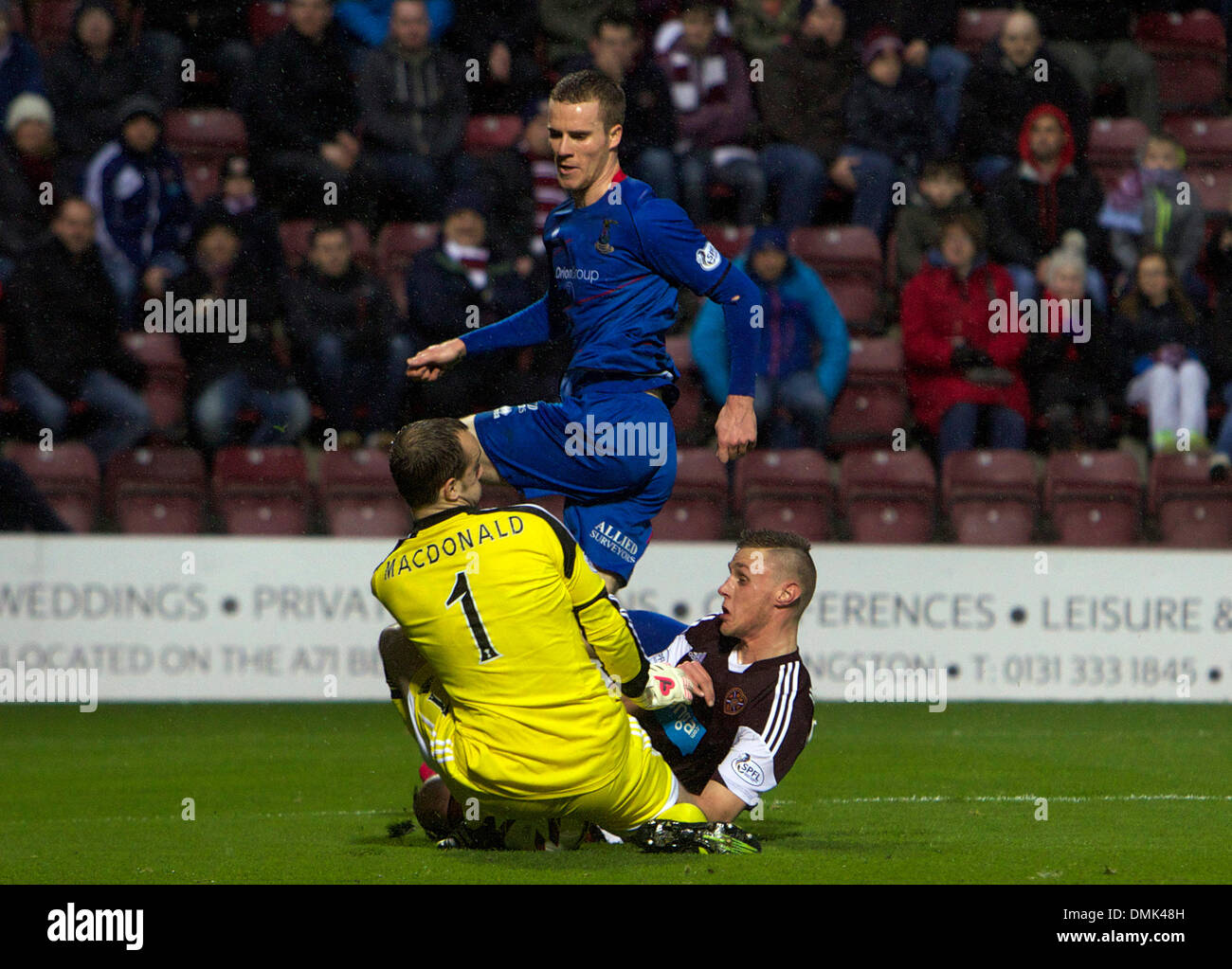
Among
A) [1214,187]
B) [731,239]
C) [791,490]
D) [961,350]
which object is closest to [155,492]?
[791,490]

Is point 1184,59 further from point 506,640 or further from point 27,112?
point 506,640

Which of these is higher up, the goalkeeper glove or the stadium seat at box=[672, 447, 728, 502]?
the stadium seat at box=[672, 447, 728, 502]

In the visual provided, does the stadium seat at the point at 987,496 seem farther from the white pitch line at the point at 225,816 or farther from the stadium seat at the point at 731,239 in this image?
the white pitch line at the point at 225,816

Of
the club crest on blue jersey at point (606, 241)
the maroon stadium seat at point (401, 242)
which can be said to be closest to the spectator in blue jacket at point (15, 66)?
the maroon stadium seat at point (401, 242)

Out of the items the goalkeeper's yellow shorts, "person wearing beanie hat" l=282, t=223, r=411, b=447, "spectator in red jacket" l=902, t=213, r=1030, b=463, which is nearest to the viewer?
→ the goalkeeper's yellow shorts

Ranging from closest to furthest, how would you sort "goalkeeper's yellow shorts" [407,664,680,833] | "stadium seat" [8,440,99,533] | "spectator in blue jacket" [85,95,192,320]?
"goalkeeper's yellow shorts" [407,664,680,833] < "stadium seat" [8,440,99,533] < "spectator in blue jacket" [85,95,192,320]

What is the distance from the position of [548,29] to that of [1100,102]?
4.65 metres

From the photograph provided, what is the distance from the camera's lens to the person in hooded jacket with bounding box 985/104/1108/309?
1159 centimetres

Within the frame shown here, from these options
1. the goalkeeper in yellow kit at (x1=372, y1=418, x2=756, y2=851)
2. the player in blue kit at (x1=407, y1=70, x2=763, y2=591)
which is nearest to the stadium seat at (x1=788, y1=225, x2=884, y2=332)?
the player in blue kit at (x1=407, y1=70, x2=763, y2=591)

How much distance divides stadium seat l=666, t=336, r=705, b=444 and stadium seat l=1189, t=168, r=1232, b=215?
4.80m

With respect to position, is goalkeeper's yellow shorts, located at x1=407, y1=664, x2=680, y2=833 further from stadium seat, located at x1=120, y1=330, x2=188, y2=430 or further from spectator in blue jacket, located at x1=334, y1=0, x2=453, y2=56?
spectator in blue jacket, located at x1=334, y1=0, x2=453, y2=56

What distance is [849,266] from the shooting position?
11734 millimetres

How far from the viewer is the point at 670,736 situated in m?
5.17

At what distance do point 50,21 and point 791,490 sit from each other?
723cm
